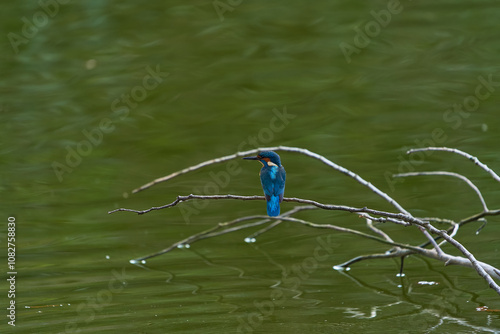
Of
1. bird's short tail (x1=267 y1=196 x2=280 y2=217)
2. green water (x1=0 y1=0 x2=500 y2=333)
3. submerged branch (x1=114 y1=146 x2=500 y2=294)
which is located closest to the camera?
submerged branch (x1=114 y1=146 x2=500 y2=294)

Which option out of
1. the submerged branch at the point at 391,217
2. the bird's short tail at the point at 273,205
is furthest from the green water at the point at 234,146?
the bird's short tail at the point at 273,205

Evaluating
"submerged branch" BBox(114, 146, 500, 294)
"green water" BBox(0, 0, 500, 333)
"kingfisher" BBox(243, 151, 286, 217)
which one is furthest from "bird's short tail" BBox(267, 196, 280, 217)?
"green water" BBox(0, 0, 500, 333)

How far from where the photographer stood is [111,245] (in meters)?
5.18

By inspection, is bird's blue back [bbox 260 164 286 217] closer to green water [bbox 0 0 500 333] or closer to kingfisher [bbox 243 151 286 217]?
kingfisher [bbox 243 151 286 217]

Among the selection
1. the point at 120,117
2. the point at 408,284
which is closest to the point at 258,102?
the point at 120,117

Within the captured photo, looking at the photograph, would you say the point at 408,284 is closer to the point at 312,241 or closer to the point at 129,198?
the point at 312,241

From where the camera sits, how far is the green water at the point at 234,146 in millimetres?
4188

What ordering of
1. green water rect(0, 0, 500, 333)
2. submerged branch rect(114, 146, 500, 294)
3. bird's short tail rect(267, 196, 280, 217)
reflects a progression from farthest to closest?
green water rect(0, 0, 500, 333), bird's short tail rect(267, 196, 280, 217), submerged branch rect(114, 146, 500, 294)

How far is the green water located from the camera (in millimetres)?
4188

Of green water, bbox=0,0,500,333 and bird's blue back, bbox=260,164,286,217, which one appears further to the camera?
green water, bbox=0,0,500,333

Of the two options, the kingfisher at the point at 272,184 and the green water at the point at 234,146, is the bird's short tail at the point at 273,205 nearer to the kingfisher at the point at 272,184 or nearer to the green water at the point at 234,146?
the kingfisher at the point at 272,184

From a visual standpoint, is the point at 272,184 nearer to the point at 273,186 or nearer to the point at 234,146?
the point at 273,186

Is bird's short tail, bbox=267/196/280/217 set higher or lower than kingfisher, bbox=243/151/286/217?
lower

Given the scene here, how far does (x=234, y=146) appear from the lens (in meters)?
7.05
